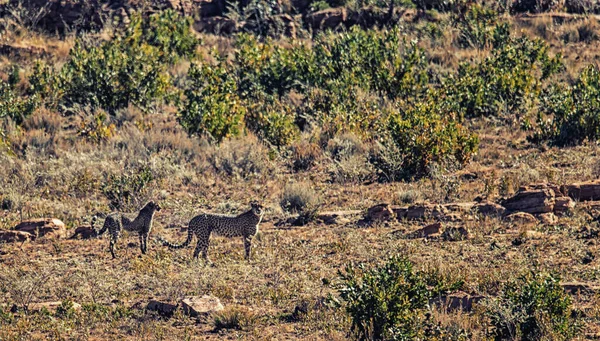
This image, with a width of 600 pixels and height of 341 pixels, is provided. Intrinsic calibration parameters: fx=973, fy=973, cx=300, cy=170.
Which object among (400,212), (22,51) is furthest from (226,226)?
(22,51)

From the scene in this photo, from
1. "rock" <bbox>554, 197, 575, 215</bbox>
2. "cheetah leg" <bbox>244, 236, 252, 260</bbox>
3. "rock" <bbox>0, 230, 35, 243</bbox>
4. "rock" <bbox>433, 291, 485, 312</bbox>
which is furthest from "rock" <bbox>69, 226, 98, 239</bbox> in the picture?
"rock" <bbox>554, 197, 575, 215</bbox>

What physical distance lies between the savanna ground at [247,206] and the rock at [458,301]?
176mm

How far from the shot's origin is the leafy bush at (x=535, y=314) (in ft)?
34.4

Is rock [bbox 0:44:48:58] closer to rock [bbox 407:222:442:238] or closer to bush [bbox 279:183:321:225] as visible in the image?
bush [bbox 279:183:321:225]

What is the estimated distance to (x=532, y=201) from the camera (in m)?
16.4

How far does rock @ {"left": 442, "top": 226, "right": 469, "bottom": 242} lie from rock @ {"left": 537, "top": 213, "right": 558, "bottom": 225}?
1.39m

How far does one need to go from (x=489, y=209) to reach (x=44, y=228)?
24.8ft

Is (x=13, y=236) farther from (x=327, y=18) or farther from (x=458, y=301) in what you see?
(x=327, y=18)

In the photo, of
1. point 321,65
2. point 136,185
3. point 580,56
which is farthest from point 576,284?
point 580,56

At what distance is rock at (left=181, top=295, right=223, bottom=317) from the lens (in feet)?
39.5

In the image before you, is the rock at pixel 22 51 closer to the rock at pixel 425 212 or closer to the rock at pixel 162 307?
the rock at pixel 425 212

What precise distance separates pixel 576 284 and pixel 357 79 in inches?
542

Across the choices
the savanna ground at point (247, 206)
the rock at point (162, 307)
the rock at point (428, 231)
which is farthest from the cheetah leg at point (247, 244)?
the rock at point (428, 231)

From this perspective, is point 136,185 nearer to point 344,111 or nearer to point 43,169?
point 43,169
